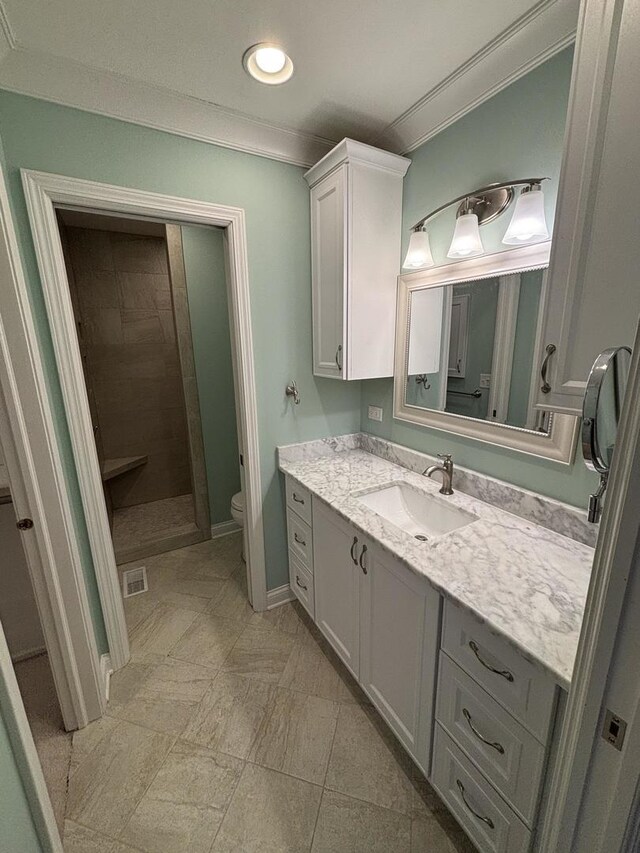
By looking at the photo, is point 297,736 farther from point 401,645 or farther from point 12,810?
point 12,810

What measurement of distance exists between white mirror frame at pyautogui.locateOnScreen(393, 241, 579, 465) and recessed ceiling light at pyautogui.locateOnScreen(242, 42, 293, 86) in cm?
90

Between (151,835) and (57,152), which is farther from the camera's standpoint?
(57,152)

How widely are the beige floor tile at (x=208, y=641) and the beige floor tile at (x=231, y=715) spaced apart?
0.44 ft

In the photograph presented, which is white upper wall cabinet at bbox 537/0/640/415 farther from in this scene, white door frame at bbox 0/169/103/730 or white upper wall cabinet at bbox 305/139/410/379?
white door frame at bbox 0/169/103/730

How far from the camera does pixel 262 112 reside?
1450 mm

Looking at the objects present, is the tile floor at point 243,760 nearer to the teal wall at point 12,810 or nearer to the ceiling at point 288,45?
the teal wall at point 12,810

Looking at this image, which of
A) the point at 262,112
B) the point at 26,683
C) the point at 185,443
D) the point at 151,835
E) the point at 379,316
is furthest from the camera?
the point at 185,443

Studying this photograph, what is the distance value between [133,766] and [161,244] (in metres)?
3.50

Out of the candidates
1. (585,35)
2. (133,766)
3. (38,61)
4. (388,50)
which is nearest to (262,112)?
(388,50)

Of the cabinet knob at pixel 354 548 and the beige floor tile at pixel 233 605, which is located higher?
the cabinet knob at pixel 354 548

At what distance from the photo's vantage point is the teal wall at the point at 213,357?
2547 millimetres

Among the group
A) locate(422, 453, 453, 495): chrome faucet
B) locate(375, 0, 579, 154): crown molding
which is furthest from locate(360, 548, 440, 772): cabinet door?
locate(375, 0, 579, 154): crown molding

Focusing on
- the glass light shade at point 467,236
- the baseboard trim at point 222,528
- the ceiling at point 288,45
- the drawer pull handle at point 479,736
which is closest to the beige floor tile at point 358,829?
the drawer pull handle at point 479,736

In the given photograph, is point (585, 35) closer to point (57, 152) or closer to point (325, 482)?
point (325, 482)
